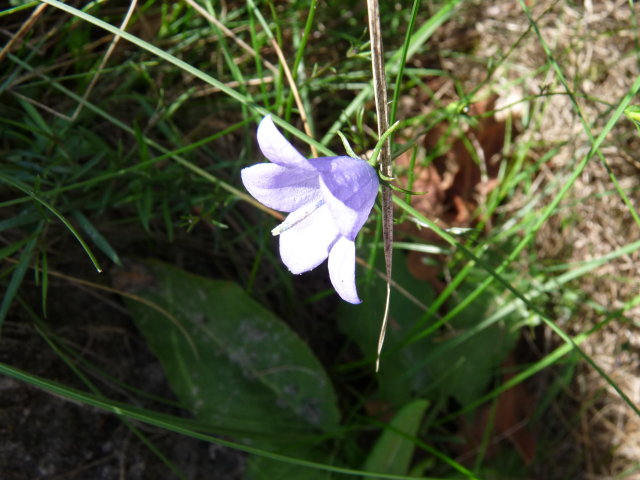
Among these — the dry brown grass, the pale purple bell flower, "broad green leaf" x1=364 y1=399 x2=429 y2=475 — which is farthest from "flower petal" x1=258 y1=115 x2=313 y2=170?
the dry brown grass

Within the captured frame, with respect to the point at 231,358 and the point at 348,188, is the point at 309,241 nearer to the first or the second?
the point at 348,188

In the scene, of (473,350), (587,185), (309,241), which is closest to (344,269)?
(309,241)

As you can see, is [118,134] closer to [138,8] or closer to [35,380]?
[138,8]

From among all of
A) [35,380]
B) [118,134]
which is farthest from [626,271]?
[35,380]

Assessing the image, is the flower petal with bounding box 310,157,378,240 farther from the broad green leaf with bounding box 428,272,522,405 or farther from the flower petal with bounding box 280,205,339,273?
the broad green leaf with bounding box 428,272,522,405

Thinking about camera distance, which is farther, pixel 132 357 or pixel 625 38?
pixel 625 38
